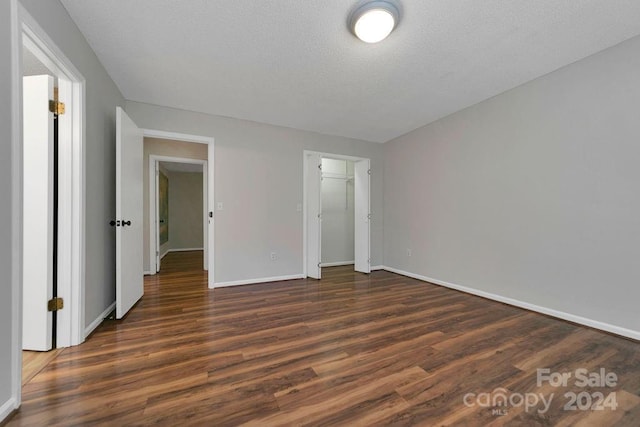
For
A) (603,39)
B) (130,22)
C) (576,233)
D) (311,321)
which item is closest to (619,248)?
(576,233)

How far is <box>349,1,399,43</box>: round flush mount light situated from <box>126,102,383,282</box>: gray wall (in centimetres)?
224

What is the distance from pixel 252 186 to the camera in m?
3.78

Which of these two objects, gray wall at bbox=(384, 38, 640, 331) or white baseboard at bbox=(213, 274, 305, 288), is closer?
gray wall at bbox=(384, 38, 640, 331)

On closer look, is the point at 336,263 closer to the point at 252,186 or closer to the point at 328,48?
the point at 252,186

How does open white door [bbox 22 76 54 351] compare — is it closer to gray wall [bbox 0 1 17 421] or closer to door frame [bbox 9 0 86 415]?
door frame [bbox 9 0 86 415]

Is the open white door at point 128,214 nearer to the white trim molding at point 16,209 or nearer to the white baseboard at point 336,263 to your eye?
the white trim molding at point 16,209

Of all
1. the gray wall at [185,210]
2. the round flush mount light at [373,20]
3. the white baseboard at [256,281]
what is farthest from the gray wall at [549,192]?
the gray wall at [185,210]

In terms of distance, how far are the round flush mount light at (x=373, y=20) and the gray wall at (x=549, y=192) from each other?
6.42 feet

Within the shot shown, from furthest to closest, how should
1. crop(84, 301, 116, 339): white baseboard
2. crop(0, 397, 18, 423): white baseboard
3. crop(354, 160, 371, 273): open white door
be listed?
crop(354, 160, 371, 273): open white door
crop(84, 301, 116, 339): white baseboard
crop(0, 397, 18, 423): white baseboard

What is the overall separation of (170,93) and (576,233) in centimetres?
453

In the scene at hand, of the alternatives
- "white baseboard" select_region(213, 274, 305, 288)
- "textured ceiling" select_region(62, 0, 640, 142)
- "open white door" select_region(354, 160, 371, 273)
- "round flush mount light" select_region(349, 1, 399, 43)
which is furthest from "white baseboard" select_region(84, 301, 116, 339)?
"open white door" select_region(354, 160, 371, 273)

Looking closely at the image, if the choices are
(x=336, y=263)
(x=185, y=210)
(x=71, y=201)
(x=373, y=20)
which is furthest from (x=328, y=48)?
(x=185, y=210)

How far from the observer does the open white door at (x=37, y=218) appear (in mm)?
1811

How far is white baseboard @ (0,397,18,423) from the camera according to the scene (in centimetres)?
118
